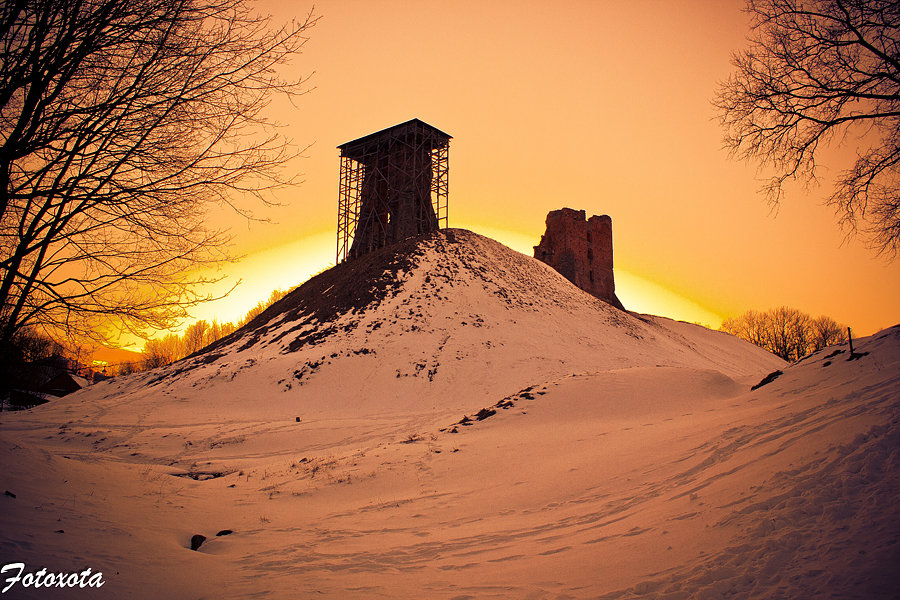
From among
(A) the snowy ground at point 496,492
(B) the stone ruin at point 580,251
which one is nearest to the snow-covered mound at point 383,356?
(A) the snowy ground at point 496,492

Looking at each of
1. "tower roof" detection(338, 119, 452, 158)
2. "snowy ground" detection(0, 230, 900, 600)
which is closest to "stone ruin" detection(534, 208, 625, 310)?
"tower roof" detection(338, 119, 452, 158)

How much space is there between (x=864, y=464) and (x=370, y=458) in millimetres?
9907

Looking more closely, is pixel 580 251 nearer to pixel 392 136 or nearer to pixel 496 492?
pixel 392 136

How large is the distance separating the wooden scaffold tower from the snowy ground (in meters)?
24.6

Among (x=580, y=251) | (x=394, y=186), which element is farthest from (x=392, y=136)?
(x=580, y=251)

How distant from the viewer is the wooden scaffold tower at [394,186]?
43.6m

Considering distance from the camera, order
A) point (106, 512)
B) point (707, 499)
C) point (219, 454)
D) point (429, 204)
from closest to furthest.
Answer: point (707, 499), point (106, 512), point (219, 454), point (429, 204)

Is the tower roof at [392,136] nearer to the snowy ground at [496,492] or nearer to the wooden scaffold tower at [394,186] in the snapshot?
the wooden scaffold tower at [394,186]

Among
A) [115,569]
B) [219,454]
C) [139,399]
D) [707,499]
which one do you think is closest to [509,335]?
[219,454]

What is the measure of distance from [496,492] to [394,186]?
38.7 m

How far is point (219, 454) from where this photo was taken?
1557cm

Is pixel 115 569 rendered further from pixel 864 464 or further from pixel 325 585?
pixel 864 464

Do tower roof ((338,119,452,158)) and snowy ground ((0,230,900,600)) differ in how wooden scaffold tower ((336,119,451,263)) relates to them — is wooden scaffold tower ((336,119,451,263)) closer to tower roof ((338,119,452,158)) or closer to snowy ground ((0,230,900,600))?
tower roof ((338,119,452,158))

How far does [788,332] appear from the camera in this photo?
2280 inches
